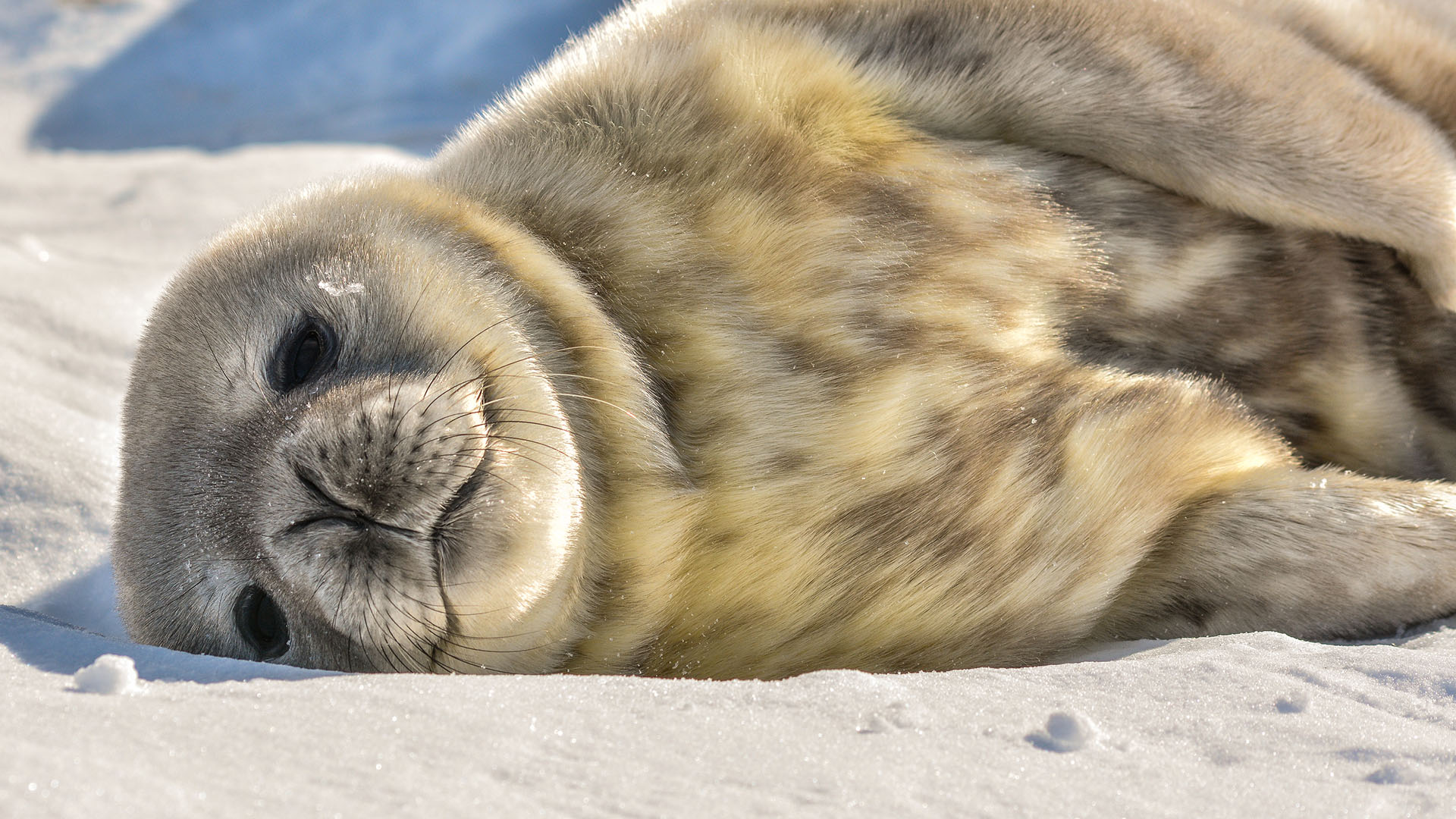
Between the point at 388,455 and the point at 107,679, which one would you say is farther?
the point at 388,455

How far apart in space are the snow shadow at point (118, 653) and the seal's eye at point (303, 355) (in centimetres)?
43

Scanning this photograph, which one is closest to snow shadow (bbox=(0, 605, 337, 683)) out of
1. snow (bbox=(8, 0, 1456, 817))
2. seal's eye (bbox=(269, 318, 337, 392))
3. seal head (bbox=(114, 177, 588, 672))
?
snow (bbox=(8, 0, 1456, 817))

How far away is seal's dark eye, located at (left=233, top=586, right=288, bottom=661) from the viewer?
1.62 meters

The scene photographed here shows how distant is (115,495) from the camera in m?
2.18

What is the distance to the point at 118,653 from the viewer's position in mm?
1271

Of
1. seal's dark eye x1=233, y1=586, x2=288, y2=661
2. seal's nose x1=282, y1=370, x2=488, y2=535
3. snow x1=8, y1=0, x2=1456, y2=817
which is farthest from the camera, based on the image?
seal's dark eye x1=233, y1=586, x2=288, y2=661

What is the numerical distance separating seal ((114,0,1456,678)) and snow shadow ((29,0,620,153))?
3.45 m

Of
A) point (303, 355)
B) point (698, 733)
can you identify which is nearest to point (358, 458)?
point (303, 355)

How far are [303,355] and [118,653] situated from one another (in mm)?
549

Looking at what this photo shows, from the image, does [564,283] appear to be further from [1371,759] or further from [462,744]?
[1371,759]

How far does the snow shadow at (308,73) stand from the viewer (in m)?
5.35

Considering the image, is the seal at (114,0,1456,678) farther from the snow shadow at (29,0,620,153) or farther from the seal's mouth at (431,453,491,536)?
the snow shadow at (29,0,620,153)

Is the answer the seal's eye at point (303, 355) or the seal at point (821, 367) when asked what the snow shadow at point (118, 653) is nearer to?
the seal at point (821, 367)

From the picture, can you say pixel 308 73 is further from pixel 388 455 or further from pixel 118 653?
pixel 118 653
